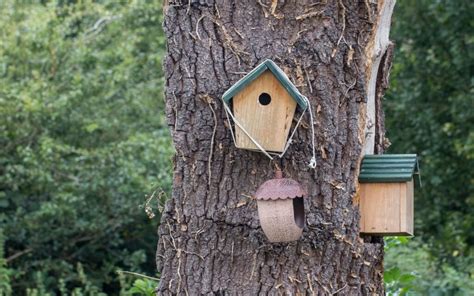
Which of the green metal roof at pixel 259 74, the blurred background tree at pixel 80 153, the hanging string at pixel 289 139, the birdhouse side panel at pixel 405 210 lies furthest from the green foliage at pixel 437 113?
the green metal roof at pixel 259 74

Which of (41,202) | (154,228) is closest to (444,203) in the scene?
(154,228)

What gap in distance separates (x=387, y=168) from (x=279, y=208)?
0.64 metres

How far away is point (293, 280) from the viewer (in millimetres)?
3443

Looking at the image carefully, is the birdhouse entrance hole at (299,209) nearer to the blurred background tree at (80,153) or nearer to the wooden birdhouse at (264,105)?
the wooden birdhouse at (264,105)

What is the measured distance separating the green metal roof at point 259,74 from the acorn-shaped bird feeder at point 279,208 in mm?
283

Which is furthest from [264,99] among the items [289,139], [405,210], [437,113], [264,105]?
[437,113]

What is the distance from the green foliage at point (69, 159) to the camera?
846 cm

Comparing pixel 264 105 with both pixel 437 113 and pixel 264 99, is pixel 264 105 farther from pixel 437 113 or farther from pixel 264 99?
pixel 437 113

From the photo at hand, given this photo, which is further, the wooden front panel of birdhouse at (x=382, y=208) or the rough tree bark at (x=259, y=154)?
the wooden front panel of birdhouse at (x=382, y=208)

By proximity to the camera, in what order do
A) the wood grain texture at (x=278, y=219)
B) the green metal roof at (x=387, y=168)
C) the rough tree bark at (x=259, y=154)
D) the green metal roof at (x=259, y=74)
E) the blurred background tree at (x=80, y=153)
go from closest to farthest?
the wood grain texture at (x=278, y=219), the green metal roof at (x=259, y=74), the rough tree bark at (x=259, y=154), the green metal roof at (x=387, y=168), the blurred background tree at (x=80, y=153)

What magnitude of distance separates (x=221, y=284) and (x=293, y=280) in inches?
9.7

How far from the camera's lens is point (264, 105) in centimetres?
335

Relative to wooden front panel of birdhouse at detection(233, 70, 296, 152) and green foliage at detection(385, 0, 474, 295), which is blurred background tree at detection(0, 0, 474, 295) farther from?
wooden front panel of birdhouse at detection(233, 70, 296, 152)

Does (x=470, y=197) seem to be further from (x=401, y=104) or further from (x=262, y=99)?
(x=262, y=99)
